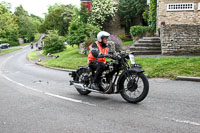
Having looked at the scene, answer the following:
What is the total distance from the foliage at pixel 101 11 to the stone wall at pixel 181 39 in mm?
15983

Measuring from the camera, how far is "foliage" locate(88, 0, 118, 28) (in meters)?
29.5

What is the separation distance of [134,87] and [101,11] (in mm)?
25720

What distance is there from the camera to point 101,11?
97.8ft

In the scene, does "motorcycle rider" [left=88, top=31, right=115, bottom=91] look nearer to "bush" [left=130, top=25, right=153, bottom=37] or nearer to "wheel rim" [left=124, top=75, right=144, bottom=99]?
"wheel rim" [left=124, top=75, right=144, bottom=99]

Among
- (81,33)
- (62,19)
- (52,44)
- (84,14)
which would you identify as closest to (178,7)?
(81,33)

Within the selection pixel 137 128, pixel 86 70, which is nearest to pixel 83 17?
pixel 86 70

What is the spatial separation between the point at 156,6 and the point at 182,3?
3527 millimetres

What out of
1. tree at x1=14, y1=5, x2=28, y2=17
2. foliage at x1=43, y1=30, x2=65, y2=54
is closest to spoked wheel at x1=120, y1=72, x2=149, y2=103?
foliage at x1=43, y1=30, x2=65, y2=54

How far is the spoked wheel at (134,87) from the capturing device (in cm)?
517

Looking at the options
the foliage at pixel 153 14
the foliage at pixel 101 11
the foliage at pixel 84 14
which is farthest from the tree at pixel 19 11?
the foliage at pixel 153 14

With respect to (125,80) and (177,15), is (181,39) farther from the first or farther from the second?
(125,80)

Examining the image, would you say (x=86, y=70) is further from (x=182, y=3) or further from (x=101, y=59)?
(x=182, y=3)

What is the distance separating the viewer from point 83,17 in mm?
29578

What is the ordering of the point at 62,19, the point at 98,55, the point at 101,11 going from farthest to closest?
the point at 62,19, the point at 101,11, the point at 98,55
